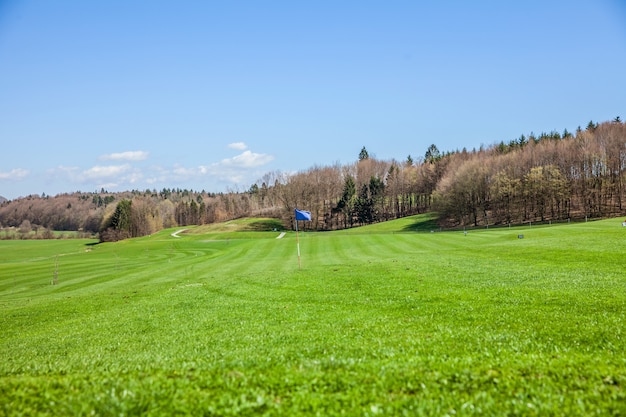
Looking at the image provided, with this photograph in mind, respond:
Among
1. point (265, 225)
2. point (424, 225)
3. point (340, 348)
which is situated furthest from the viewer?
point (265, 225)

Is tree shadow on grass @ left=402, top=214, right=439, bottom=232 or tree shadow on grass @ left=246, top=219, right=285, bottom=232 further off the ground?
tree shadow on grass @ left=246, top=219, right=285, bottom=232

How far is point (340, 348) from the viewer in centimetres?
935

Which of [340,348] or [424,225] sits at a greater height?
[340,348]

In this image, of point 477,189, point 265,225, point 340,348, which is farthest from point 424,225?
point 340,348

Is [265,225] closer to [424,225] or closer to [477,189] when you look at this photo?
[424,225]

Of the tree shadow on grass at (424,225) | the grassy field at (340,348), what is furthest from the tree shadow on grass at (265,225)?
the grassy field at (340,348)

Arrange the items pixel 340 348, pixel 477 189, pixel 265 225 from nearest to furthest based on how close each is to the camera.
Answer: pixel 340 348
pixel 477 189
pixel 265 225

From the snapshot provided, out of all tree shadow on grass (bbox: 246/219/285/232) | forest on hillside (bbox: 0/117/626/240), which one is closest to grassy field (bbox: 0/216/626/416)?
forest on hillside (bbox: 0/117/626/240)

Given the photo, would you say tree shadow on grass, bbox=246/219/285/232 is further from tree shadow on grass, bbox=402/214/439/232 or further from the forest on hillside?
tree shadow on grass, bbox=402/214/439/232

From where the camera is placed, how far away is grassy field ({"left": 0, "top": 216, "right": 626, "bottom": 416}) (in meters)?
6.16

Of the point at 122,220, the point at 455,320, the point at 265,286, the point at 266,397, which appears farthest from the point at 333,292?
the point at 122,220

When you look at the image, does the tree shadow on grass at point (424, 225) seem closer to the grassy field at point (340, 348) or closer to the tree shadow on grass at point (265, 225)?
the tree shadow on grass at point (265, 225)

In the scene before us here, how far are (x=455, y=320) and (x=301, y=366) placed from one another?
260 inches

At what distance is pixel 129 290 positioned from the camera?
25656 millimetres
